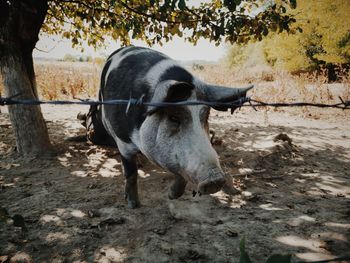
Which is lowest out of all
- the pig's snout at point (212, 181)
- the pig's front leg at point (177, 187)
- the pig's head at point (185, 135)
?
the pig's front leg at point (177, 187)

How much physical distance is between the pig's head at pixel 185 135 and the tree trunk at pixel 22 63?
2573mm

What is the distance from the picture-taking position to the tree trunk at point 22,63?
11.9ft

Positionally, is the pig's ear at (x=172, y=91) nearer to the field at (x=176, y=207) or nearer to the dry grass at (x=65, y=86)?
the field at (x=176, y=207)

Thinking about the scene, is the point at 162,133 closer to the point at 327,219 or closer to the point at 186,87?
the point at 186,87

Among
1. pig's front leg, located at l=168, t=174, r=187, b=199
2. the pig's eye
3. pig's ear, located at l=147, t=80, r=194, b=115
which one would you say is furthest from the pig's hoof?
pig's ear, located at l=147, t=80, r=194, b=115

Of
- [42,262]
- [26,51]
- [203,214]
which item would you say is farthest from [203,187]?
[26,51]

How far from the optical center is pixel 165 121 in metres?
2.01

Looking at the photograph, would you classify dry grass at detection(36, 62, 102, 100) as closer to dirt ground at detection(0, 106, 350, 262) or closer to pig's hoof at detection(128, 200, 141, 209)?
dirt ground at detection(0, 106, 350, 262)

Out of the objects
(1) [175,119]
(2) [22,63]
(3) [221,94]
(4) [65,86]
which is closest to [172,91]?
(1) [175,119]

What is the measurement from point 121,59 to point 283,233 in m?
2.46

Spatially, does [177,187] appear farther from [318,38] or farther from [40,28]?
[318,38]

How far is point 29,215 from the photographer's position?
261 centimetres

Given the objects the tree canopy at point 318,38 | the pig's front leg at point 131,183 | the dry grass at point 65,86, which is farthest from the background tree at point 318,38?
the pig's front leg at point 131,183

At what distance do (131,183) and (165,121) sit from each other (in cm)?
115
